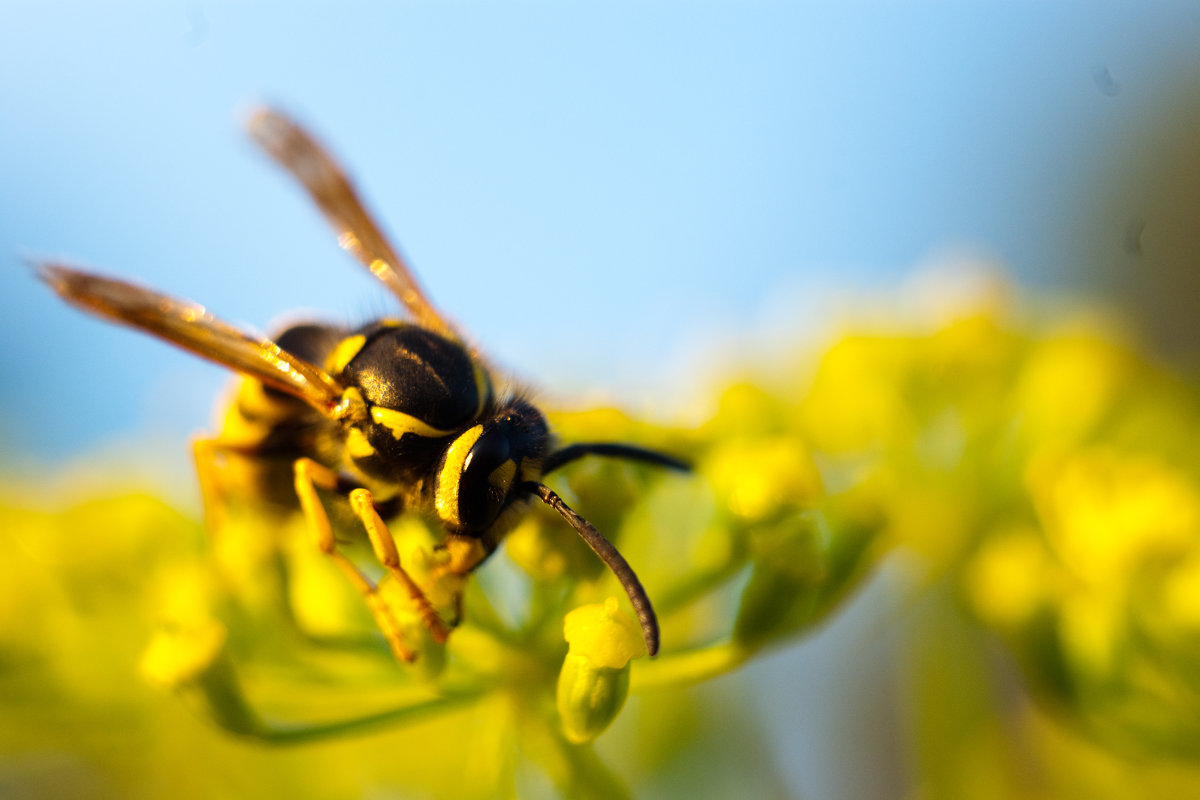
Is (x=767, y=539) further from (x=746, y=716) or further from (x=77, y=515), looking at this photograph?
(x=77, y=515)

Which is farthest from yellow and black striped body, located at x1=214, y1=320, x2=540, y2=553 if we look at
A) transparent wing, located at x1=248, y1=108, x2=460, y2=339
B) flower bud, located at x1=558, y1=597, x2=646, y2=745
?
transparent wing, located at x1=248, y1=108, x2=460, y2=339

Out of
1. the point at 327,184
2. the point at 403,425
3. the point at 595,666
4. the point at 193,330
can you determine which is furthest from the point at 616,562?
the point at 327,184

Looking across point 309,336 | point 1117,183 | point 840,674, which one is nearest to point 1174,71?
point 1117,183

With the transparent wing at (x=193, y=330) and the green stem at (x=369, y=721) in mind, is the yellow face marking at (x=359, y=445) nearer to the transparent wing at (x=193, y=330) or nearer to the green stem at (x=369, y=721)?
the transparent wing at (x=193, y=330)

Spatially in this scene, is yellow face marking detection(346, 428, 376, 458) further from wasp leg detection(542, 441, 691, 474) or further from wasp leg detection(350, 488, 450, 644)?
wasp leg detection(542, 441, 691, 474)

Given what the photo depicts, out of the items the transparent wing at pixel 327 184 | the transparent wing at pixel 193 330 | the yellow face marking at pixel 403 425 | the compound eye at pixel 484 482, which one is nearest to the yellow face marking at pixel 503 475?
the compound eye at pixel 484 482

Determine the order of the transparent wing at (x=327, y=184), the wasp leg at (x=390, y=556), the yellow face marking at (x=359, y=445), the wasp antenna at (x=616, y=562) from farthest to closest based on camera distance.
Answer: the transparent wing at (x=327, y=184) → the yellow face marking at (x=359, y=445) → the wasp leg at (x=390, y=556) → the wasp antenna at (x=616, y=562)
